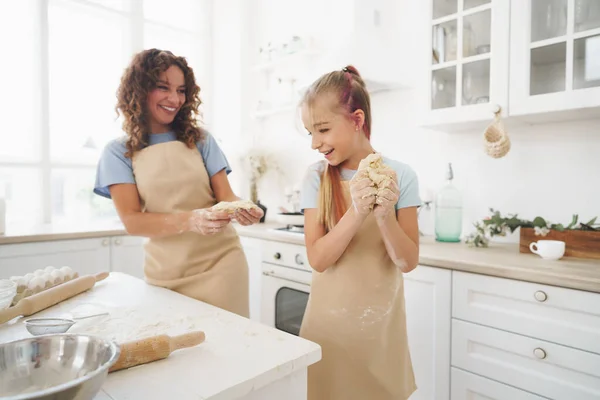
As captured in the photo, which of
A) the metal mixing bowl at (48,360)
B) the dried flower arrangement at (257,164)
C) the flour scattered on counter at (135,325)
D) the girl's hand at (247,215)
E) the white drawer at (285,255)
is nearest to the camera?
the metal mixing bowl at (48,360)

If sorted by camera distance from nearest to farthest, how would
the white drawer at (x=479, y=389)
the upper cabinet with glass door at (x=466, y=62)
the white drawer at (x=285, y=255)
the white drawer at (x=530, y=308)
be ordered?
the white drawer at (x=530, y=308) < the white drawer at (x=479, y=389) < the upper cabinet with glass door at (x=466, y=62) < the white drawer at (x=285, y=255)

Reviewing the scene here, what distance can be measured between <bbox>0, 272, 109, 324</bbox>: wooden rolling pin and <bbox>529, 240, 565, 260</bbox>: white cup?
4.95ft

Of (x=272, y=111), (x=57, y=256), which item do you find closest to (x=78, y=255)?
(x=57, y=256)

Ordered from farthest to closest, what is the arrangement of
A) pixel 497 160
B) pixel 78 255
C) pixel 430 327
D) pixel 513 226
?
1. pixel 78 255
2. pixel 497 160
3. pixel 513 226
4. pixel 430 327

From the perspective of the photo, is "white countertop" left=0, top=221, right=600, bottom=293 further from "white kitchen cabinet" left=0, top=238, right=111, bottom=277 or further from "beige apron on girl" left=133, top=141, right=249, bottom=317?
"beige apron on girl" left=133, top=141, right=249, bottom=317

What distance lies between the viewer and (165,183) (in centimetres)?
124

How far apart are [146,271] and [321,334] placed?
2.09ft

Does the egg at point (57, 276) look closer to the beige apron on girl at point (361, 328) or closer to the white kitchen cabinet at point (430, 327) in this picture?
the beige apron on girl at point (361, 328)

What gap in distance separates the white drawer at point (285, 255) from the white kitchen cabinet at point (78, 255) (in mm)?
821

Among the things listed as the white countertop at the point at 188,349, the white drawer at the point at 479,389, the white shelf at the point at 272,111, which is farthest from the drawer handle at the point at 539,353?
the white shelf at the point at 272,111

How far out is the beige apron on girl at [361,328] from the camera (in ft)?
3.23

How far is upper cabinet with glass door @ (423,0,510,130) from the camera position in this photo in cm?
162

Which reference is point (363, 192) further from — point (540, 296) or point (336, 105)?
point (540, 296)

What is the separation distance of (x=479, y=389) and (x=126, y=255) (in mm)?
1994
